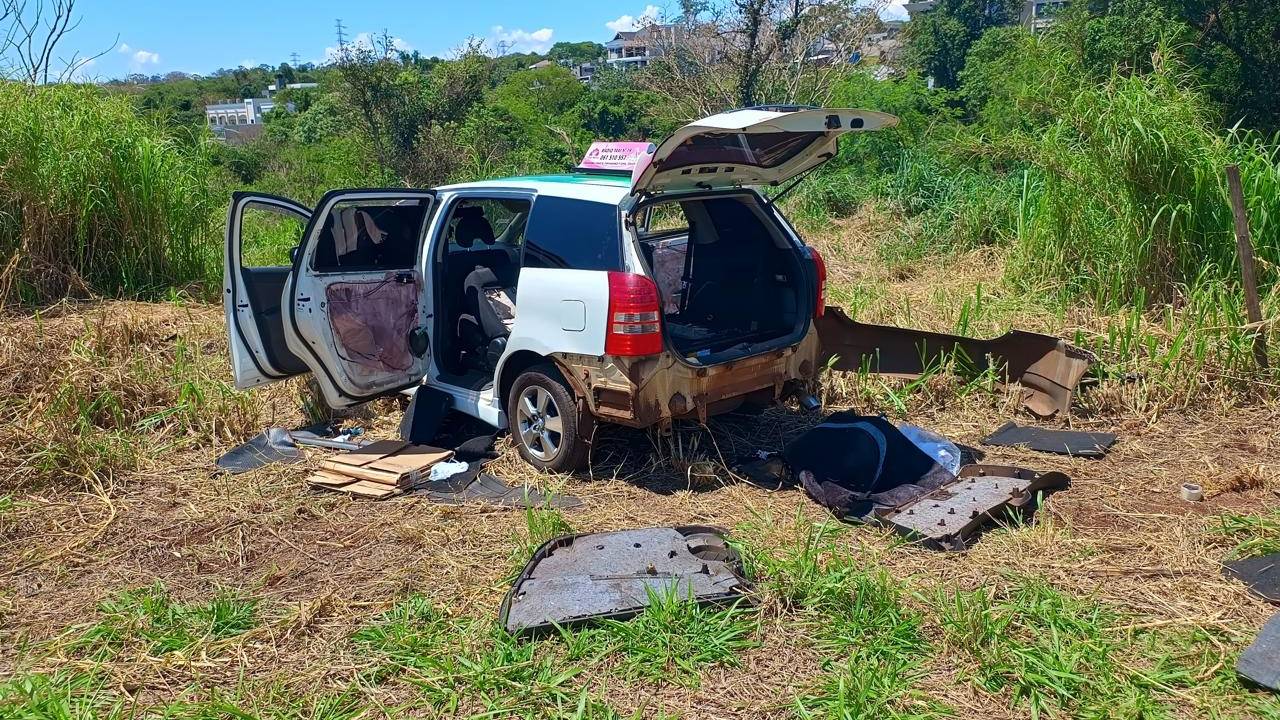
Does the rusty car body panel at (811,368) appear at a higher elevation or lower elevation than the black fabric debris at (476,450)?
higher

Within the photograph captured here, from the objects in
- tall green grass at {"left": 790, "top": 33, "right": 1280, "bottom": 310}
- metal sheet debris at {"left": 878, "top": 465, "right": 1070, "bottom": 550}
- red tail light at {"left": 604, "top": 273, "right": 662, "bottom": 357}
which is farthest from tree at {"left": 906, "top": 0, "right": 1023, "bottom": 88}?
red tail light at {"left": 604, "top": 273, "right": 662, "bottom": 357}

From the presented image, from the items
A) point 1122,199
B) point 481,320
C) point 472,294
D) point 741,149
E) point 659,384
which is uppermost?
point 741,149

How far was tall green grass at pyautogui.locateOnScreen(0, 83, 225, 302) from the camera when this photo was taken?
328 inches

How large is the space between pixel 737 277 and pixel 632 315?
118 cm

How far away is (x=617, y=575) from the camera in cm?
371

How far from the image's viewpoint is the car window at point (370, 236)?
5.39 meters

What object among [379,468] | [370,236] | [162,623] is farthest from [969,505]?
[370,236]

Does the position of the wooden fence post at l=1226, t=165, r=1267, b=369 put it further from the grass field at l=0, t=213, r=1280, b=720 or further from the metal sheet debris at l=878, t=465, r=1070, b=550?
the metal sheet debris at l=878, t=465, r=1070, b=550

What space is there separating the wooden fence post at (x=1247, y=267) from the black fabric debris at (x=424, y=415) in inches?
201

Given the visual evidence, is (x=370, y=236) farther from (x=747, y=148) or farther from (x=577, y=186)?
(x=747, y=148)

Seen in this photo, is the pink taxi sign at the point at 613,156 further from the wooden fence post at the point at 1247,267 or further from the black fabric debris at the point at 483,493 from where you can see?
the wooden fence post at the point at 1247,267

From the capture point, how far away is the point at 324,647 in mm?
3443

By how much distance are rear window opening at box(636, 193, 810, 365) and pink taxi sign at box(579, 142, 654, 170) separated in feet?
1.09

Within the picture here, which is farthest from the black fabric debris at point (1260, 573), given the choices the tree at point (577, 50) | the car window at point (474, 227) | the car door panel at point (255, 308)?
the tree at point (577, 50)
